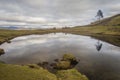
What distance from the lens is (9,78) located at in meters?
27.9

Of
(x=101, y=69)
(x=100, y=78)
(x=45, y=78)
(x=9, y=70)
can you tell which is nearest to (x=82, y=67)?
(x=101, y=69)

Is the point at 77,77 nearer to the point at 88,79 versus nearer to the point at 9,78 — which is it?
the point at 88,79

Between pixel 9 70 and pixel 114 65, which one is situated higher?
pixel 9 70

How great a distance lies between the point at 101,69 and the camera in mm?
42719

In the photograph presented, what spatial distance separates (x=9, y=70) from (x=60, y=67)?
15.7 metres

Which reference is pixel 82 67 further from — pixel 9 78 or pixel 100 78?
pixel 9 78

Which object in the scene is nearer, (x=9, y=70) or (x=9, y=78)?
(x=9, y=78)

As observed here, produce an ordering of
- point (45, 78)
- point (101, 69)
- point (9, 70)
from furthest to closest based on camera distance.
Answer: point (101, 69) → point (9, 70) → point (45, 78)

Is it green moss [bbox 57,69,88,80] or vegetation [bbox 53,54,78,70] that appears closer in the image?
green moss [bbox 57,69,88,80]

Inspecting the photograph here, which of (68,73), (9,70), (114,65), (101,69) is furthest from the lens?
(114,65)

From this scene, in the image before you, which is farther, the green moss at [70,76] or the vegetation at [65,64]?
the vegetation at [65,64]

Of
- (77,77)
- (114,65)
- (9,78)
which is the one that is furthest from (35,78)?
(114,65)

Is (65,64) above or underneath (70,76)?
underneath

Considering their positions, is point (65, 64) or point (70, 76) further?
point (65, 64)
